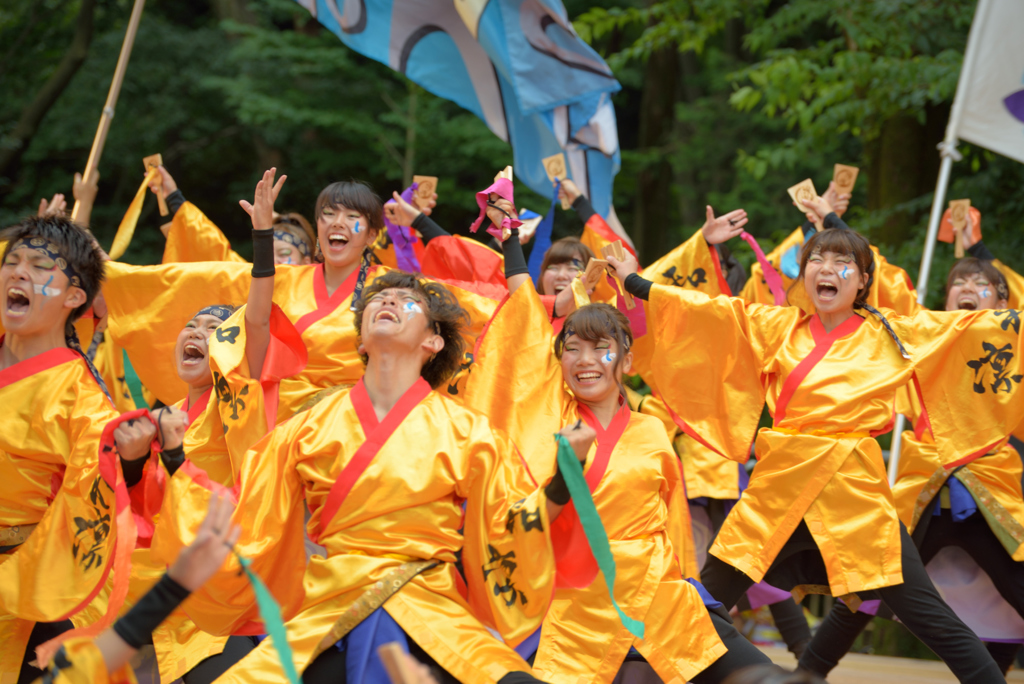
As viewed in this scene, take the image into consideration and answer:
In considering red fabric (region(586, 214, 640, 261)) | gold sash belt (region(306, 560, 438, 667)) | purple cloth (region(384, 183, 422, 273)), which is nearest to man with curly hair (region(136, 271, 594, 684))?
gold sash belt (region(306, 560, 438, 667))

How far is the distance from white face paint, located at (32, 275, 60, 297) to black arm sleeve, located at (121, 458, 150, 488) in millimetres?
686

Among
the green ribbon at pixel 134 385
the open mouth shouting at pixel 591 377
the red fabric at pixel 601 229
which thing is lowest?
the green ribbon at pixel 134 385

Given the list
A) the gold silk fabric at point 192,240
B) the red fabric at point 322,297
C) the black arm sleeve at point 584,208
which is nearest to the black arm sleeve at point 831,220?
the black arm sleeve at point 584,208

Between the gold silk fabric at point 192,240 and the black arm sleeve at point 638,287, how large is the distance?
201 centimetres

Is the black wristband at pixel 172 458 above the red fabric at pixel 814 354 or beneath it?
beneath

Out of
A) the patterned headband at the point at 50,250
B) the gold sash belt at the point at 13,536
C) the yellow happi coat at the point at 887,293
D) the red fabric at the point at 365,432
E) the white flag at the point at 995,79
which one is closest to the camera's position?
the red fabric at the point at 365,432

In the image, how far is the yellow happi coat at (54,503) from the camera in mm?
2568

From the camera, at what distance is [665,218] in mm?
10391

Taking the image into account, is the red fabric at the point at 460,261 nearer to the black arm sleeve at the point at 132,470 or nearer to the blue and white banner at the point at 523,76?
the blue and white banner at the point at 523,76

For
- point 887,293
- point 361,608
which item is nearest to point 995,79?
point 887,293

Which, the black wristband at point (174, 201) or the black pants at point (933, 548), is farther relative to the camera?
the black wristband at point (174, 201)

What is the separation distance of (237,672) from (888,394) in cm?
227

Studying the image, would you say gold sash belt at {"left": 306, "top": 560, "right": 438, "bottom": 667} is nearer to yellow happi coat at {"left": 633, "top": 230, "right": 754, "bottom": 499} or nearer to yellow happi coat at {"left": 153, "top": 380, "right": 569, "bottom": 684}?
yellow happi coat at {"left": 153, "top": 380, "right": 569, "bottom": 684}

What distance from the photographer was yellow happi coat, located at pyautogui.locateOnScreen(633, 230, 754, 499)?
3716 millimetres
